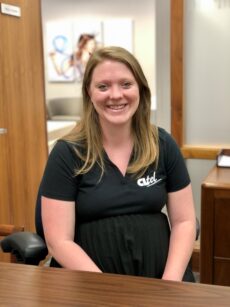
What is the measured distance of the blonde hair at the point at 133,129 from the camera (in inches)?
58.0

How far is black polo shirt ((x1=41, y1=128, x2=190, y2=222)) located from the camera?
1450 millimetres

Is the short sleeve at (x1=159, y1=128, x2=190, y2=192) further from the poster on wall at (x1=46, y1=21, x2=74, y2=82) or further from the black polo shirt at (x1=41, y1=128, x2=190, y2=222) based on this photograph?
the poster on wall at (x1=46, y1=21, x2=74, y2=82)

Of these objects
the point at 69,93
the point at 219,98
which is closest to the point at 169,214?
the point at 219,98

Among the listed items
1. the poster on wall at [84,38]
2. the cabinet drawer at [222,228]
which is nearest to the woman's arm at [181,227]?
the cabinet drawer at [222,228]

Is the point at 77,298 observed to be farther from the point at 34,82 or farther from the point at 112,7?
the point at 112,7

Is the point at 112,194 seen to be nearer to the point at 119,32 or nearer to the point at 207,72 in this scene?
the point at 207,72

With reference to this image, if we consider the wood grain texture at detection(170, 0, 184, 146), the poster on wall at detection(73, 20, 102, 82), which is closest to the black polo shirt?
the wood grain texture at detection(170, 0, 184, 146)

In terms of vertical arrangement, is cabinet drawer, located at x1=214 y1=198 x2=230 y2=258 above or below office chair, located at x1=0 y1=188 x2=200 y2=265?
below

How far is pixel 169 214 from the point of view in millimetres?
1604

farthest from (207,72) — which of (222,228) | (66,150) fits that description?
(66,150)

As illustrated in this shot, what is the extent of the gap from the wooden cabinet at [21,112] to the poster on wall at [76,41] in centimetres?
416

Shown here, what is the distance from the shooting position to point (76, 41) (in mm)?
7320

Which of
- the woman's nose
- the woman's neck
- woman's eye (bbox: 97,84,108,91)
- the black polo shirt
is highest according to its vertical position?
woman's eye (bbox: 97,84,108,91)

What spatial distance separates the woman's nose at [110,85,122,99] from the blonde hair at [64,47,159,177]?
3.0 inches
